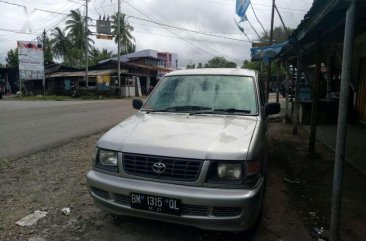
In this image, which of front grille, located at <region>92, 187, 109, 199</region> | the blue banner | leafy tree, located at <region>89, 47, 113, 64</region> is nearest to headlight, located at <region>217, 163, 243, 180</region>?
front grille, located at <region>92, 187, 109, 199</region>

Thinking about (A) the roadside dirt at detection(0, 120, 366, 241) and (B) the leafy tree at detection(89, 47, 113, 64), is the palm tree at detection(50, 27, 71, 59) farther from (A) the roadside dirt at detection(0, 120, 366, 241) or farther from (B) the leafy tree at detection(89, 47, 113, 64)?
(A) the roadside dirt at detection(0, 120, 366, 241)

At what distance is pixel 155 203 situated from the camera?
10.8 feet

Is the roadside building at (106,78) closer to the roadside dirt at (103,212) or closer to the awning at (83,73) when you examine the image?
the awning at (83,73)

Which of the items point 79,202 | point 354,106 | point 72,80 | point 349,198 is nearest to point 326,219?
→ point 349,198

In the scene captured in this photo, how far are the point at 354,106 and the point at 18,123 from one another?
1181 cm

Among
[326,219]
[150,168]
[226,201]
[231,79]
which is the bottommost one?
[326,219]

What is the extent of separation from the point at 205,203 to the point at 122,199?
864mm

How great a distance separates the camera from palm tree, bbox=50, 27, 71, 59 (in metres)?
51.4

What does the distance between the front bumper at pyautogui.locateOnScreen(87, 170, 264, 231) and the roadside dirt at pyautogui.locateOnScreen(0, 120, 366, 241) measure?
1.76 ft

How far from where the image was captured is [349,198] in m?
5.08

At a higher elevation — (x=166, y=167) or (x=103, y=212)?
(x=166, y=167)

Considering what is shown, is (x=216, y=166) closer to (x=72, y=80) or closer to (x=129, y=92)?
(x=129, y=92)

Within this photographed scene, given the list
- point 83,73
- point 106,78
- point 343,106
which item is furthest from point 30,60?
point 343,106

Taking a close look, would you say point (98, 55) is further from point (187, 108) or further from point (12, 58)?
point (187, 108)
